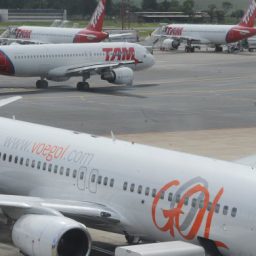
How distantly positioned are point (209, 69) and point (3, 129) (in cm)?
6653

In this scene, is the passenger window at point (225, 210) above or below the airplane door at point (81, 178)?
above

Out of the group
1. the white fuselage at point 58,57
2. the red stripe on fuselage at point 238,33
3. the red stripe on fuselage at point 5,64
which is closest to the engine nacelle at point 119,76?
the white fuselage at point 58,57

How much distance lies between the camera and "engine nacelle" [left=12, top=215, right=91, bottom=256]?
73.0 feet

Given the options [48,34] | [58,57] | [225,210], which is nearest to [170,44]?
[48,34]

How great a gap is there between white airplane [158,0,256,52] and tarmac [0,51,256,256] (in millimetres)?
33161

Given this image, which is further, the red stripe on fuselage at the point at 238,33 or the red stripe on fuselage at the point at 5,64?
the red stripe on fuselage at the point at 238,33

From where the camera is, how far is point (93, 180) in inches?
1009

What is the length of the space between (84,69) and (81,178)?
45692 millimetres

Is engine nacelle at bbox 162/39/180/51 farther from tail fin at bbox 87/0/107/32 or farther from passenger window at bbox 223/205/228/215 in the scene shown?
passenger window at bbox 223/205/228/215

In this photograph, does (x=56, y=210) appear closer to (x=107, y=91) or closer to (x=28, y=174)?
(x=28, y=174)

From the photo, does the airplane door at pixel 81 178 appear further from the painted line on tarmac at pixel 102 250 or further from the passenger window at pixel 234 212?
the passenger window at pixel 234 212

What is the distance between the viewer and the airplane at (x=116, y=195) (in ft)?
73.0

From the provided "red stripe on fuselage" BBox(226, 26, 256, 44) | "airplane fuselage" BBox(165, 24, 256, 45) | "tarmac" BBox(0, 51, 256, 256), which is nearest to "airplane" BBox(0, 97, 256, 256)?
"tarmac" BBox(0, 51, 256, 256)

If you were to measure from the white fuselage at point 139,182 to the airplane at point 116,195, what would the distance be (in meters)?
0.03
